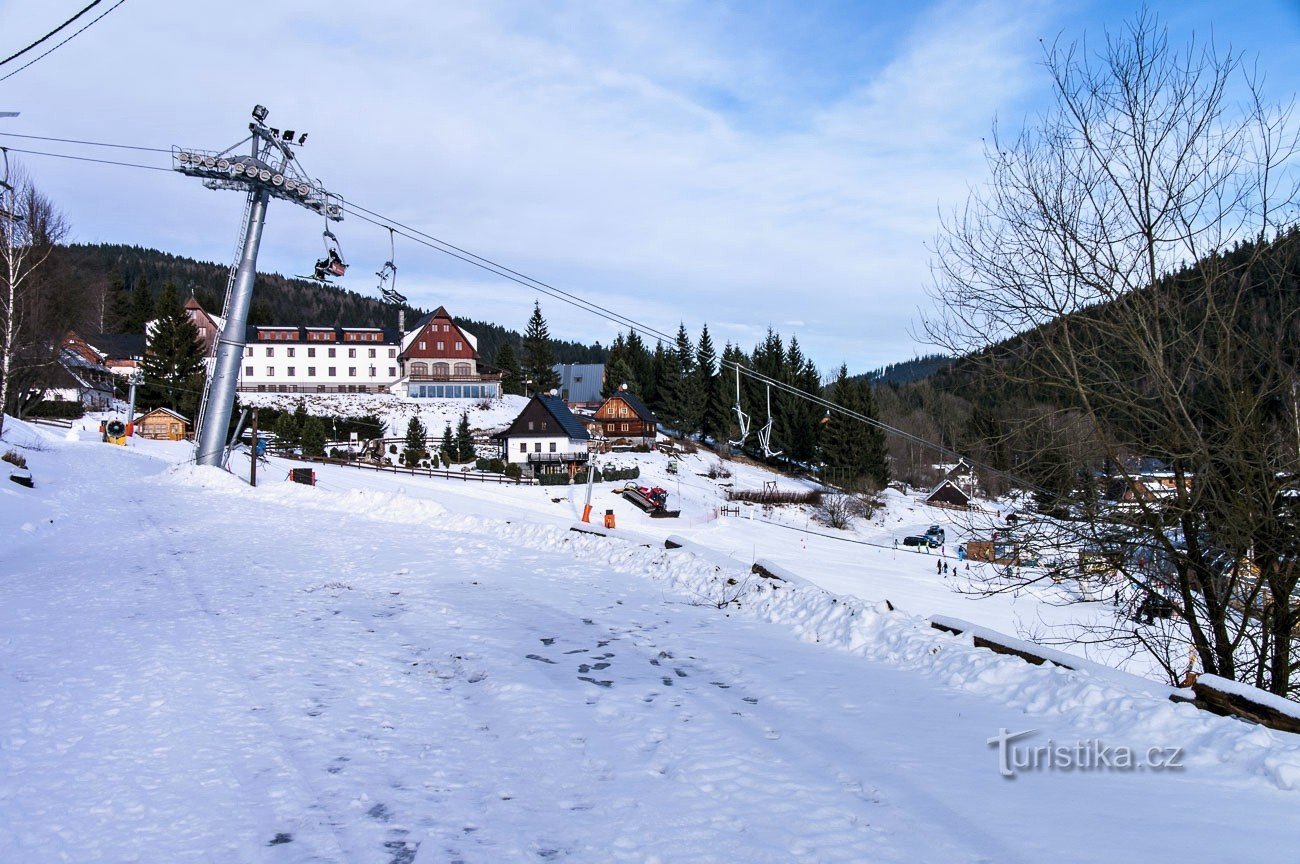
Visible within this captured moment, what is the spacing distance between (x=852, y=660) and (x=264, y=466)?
123 ft

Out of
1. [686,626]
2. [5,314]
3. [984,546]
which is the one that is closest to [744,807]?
[686,626]

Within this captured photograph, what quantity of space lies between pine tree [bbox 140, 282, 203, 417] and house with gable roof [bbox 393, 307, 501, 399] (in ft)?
80.9

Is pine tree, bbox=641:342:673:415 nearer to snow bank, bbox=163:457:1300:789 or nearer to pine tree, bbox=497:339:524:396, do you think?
pine tree, bbox=497:339:524:396

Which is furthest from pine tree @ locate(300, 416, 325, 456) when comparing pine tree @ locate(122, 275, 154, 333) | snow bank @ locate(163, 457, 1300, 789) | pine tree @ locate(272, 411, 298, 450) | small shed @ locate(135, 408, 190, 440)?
pine tree @ locate(122, 275, 154, 333)

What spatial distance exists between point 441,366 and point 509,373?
15.1 m

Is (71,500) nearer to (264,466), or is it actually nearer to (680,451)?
(264,466)

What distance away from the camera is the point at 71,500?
64.8 feet

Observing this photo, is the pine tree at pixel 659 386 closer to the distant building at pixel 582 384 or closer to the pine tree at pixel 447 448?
the distant building at pixel 582 384

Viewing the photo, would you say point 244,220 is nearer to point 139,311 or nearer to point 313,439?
point 313,439

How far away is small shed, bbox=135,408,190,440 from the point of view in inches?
2152

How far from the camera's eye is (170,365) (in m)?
60.9

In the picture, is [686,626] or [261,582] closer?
[686,626]

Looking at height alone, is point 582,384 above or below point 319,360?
above

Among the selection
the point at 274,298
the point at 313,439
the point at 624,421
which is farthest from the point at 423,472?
the point at 274,298
